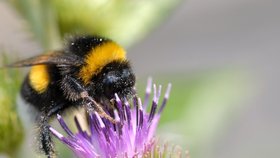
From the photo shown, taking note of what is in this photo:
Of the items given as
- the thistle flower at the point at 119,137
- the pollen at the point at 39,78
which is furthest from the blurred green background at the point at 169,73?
the thistle flower at the point at 119,137

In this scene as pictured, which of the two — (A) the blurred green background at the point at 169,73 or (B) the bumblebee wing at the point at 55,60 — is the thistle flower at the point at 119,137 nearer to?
(B) the bumblebee wing at the point at 55,60

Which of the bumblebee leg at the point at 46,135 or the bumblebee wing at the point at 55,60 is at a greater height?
the bumblebee wing at the point at 55,60

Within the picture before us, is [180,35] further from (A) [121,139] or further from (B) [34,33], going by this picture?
(A) [121,139]

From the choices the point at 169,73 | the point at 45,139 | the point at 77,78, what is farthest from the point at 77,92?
the point at 169,73

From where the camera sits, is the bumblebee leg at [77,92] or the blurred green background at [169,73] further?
the blurred green background at [169,73]

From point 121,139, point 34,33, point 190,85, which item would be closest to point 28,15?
point 34,33

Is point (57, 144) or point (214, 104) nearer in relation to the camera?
point (57, 144)
